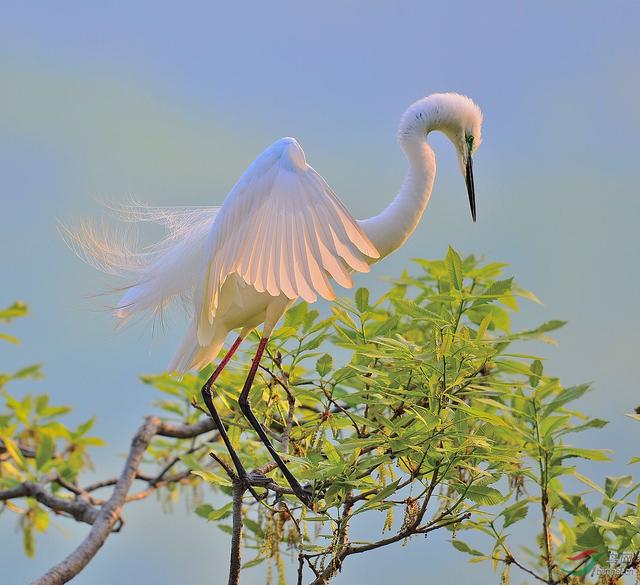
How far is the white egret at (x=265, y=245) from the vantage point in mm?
1945

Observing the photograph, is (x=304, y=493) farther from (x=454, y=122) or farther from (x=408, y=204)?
(x=454, y=122)

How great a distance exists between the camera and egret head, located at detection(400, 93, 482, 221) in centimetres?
262

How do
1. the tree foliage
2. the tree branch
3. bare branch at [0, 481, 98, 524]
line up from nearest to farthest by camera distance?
the tree foliage < the tree branch < bare branch at [0, 481, 98, 524]

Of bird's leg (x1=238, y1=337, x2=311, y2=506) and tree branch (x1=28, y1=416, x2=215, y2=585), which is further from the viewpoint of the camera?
tree branch (x1=28, y1=416, x2=215, y2=585)

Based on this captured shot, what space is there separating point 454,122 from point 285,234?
3.03ft

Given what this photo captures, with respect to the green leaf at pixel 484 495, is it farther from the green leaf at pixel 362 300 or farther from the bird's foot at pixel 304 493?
the green leaf at pixel 362 300

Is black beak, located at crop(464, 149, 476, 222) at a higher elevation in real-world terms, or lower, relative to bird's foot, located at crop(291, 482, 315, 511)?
higher

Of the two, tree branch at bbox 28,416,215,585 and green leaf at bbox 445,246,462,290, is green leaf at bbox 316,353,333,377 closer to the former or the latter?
green leaf at bbox 445,246,462,290

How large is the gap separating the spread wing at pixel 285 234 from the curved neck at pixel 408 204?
44 cm

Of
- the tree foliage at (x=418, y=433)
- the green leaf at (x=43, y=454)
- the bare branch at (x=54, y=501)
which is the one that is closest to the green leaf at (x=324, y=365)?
the tree foliage at (x=418, y=433)

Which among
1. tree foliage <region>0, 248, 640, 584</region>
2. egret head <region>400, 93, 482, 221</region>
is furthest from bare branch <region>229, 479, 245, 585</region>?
egret head <region>400, 93, 482, 221</region>

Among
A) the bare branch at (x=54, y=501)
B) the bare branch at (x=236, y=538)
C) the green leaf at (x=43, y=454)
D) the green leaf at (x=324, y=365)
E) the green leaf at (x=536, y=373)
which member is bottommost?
the bare branch at (x=236, y=538)

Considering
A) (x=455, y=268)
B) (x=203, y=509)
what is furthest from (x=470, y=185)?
(x=203, y=509)

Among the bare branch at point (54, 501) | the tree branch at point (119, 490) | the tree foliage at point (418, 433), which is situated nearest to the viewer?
the tree foliage at point (418, 433)
